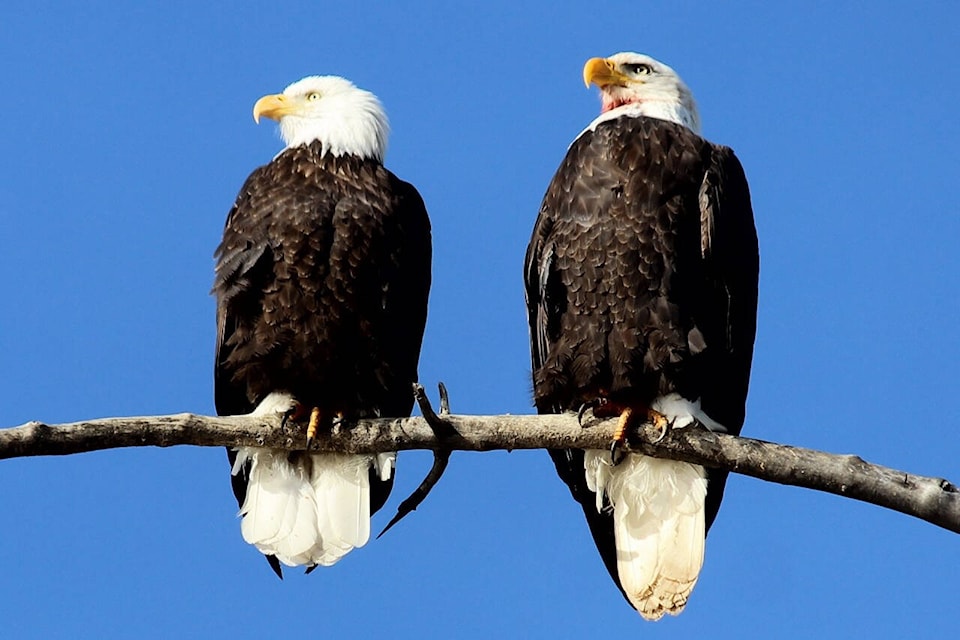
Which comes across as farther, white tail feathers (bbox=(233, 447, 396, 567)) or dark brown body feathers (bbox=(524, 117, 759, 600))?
white tail feathers (bbox=(233, 447, 396, 567))

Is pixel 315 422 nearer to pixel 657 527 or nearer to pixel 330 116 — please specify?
pixel 657 527

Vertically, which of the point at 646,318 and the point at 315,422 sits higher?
the point at 646,318

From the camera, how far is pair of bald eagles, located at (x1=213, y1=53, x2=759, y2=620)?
225 inches

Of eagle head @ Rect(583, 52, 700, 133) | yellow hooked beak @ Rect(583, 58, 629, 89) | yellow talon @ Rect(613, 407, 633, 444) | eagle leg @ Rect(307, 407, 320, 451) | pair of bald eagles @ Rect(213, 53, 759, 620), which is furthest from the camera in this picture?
yellow hooked beak @ Rect(583, 58, 629, 89)

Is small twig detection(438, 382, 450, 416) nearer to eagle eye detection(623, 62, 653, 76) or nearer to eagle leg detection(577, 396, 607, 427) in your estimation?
eagle leg detection(577, 396, 607, 427)

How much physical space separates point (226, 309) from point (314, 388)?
472 mm

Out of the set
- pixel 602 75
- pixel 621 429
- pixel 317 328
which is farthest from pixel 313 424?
pixel 602 75

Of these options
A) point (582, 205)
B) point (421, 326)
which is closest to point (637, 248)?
point (582, 205)

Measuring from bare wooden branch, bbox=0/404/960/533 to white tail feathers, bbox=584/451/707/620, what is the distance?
16.4 inches

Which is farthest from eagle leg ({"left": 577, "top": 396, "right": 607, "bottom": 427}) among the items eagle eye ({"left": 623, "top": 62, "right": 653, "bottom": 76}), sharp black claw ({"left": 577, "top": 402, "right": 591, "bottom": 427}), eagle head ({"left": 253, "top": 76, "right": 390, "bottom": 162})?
eagle eye ({"left": 623, "top": 62, "right": 653, "bottom": 76})

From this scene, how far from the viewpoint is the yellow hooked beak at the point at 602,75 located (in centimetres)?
685

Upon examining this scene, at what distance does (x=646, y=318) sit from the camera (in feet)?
18.7

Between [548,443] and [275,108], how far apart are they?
2.51 m

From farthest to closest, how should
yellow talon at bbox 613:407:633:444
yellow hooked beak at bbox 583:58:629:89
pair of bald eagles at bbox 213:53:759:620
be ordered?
yellow hooked beak at bbox 583:58:629:89 → pair of bald eagles at bbox 213:53:759:620 → yellow talon at bbox 613:407:633:444
